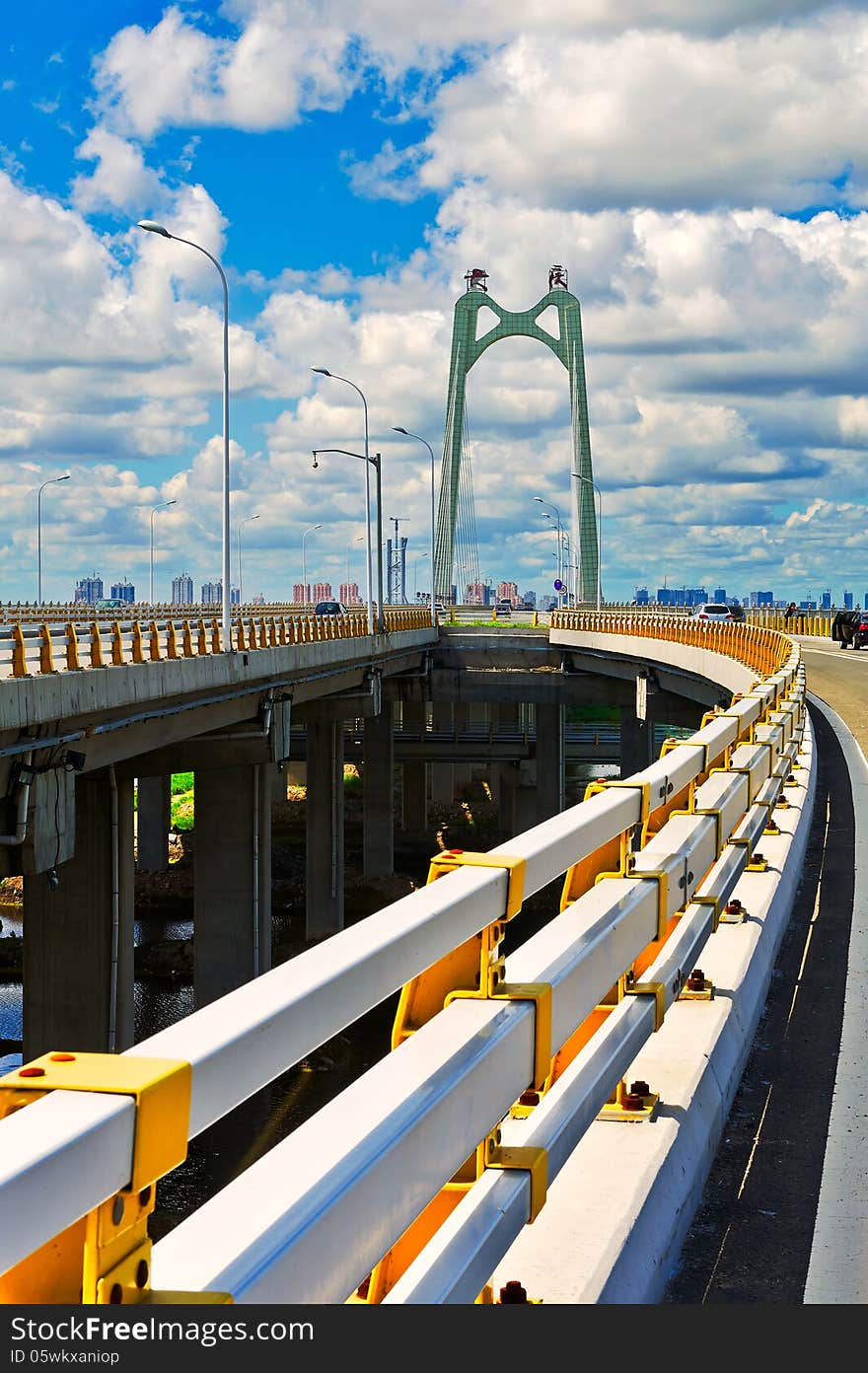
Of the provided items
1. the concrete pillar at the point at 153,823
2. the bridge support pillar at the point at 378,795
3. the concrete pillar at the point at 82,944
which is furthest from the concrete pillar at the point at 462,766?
the concrete pillar at the point at 82,944

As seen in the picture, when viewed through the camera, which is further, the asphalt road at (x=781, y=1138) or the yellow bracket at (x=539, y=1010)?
the asphalt road at (x=781, y=1138)

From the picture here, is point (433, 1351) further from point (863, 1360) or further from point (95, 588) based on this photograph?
point (95, 588)

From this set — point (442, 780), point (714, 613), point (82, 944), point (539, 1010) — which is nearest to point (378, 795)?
point (714, 613)

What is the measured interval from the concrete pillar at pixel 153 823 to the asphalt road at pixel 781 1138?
214 feet

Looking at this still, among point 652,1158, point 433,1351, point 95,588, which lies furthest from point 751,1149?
point 95,588

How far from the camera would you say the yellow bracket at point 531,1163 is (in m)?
3.83

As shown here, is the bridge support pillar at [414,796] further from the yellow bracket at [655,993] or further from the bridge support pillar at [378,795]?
the yellow bracket at [655,993]

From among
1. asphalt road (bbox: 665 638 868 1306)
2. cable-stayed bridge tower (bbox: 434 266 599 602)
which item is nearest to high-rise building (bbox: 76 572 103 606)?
cable-stayed bridge tower (bbox: 434 266 599 602)

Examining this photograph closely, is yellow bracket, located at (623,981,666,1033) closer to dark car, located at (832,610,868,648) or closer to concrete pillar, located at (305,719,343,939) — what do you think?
concrete pillar, located at (305,719,343,939)

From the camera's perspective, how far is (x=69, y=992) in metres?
34.2

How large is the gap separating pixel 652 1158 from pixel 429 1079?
5.48 feet

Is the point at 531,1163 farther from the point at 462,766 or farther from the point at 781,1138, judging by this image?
the point at 462,766

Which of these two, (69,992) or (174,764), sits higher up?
(174,764)

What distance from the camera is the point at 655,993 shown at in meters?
5.62
